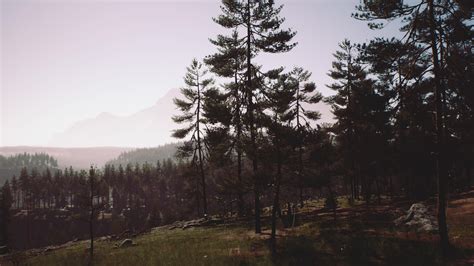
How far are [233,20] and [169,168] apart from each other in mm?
109047

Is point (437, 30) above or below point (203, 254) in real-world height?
above

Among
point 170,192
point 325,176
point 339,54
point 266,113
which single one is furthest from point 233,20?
point 170,192

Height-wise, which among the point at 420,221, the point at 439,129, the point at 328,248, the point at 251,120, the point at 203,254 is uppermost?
the point at 251,120

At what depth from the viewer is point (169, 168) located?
406 feet

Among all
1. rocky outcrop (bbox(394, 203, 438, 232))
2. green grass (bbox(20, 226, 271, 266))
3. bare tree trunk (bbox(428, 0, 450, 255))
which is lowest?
green grass (bbox(20, 226, 271, 266))

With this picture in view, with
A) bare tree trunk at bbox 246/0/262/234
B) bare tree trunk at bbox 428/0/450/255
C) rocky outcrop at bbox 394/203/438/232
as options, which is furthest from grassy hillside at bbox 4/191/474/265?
bare tree trunk at bbox 246/0/262/234

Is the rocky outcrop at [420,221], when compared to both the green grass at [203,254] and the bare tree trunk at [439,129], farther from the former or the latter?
the green grass at [203,254]

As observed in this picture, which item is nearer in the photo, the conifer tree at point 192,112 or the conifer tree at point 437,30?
the conifer tree at point 437,30

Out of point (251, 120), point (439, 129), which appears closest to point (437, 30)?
point (439, 129)

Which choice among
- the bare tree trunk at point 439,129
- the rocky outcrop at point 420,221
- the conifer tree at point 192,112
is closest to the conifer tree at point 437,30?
the bare tree trunk at point 439,129

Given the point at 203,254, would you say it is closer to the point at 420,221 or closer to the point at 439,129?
the point at 439,129

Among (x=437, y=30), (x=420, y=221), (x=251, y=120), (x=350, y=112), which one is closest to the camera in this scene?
(x=437, y=30)

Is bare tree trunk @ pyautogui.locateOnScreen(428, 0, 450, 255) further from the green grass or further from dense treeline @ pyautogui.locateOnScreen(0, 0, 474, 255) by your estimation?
the green grass

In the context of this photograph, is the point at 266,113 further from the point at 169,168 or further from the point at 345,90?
the point at 169,168
